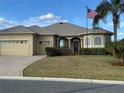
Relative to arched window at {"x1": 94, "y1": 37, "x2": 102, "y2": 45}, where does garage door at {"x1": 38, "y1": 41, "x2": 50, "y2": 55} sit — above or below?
below

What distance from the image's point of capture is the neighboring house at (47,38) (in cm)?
3759

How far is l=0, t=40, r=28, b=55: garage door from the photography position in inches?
1483

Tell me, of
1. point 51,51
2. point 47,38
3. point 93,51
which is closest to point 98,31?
point 93,51

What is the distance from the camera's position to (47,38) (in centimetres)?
4056

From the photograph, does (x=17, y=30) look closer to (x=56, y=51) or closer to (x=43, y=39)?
(x=43, y=39)

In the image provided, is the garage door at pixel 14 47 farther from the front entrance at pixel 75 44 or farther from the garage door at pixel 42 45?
the front entrance at pixel 75 44

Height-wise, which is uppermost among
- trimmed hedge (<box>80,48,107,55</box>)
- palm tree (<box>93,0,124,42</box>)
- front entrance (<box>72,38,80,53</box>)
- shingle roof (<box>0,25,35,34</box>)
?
palm tree (<box>93,0,124,42</box>)

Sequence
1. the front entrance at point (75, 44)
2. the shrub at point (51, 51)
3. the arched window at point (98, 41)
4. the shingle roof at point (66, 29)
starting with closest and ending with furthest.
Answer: the shrub at point (51, 51), the arched window at point (98, 41), the shingle roof at point (66, 29), the front entrance at point (75, 44)

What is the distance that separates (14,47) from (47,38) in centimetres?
544

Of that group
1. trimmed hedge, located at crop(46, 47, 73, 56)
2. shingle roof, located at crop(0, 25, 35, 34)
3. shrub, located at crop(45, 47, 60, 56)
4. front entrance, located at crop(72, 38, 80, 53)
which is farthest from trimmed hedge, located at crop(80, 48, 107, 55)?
shingle roof, located at crop(0, 25, 35, 34)

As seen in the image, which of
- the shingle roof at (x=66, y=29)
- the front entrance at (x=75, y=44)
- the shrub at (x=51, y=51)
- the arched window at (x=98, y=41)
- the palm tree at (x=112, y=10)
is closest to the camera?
the shrub at (x=51, y=51)

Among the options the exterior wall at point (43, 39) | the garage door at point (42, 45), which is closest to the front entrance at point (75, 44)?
the exterior wall at point (43, 39)

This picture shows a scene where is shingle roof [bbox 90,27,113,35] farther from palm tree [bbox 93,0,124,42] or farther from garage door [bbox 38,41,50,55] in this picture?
garage door [bbox 38,41,50,55]

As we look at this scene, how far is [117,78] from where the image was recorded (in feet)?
52.0
